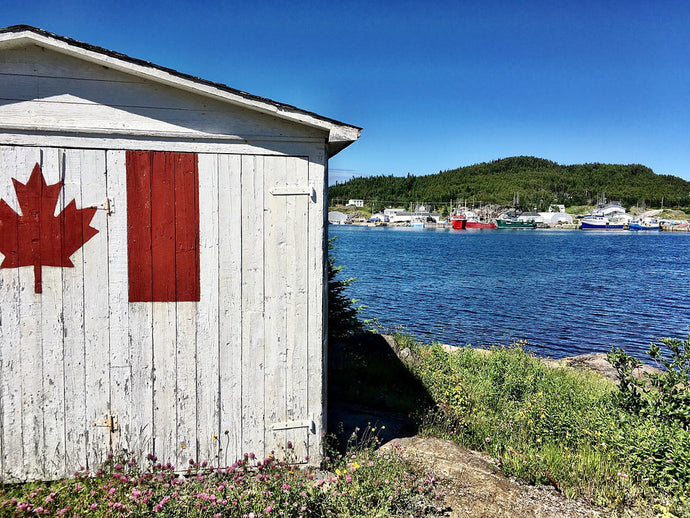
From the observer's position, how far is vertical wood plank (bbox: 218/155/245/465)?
193 inches

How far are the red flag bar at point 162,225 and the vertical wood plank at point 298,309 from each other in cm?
95

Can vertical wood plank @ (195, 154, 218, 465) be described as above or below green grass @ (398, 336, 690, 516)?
above

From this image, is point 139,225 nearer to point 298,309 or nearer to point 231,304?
point 231,304

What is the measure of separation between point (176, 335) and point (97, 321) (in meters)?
0.76

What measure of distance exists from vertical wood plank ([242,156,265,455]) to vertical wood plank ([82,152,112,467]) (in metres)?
1.32

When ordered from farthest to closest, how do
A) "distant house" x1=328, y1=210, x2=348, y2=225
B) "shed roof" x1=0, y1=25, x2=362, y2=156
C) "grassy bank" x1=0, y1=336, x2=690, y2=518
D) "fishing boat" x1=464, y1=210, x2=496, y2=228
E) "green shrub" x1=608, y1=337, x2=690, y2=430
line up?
"distant house" x1=328, y1=210, x2=348, y2=225
"fishing boat" x1=464, y1=210, x2=496, y2=228
"green shrub" x1=608, y1=337, x2=690, y2=430
"shed roof" x1=0, y1=25, x2=362, y2=156
"grassy bank" x1=0, y1=336, x2=690, y2=518

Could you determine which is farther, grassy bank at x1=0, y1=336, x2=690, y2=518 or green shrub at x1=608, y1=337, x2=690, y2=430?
green shrub at x1=608, y1=337, x2=690, y2=430

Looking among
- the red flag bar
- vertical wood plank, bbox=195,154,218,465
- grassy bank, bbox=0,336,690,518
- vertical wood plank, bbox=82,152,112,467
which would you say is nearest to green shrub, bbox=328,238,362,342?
grassy bank, bbox=0,336,690,518

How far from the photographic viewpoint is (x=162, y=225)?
189 inches

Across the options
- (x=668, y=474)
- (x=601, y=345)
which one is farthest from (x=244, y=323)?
(x=601, y=345)

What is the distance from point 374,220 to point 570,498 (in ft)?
589

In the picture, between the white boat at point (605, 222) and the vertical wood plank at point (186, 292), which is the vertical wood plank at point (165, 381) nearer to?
the vertical wood plank at point (186, 292)

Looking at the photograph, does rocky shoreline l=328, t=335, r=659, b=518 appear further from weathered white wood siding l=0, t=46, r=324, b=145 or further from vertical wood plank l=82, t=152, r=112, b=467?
weathered white wood siding l=0, t=46, r=324, b=145

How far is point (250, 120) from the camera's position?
194 inches
